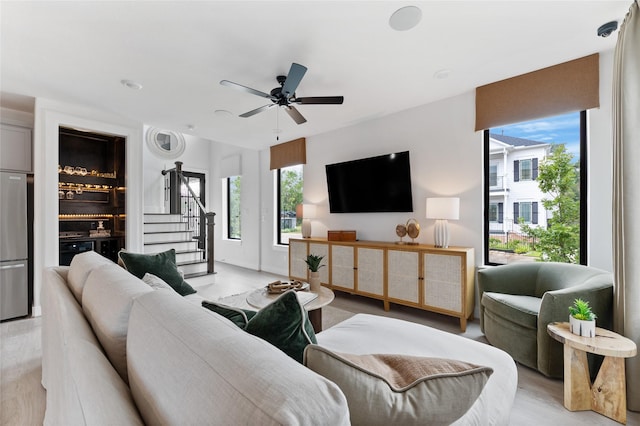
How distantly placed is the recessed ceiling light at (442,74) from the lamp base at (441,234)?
1.56 meters

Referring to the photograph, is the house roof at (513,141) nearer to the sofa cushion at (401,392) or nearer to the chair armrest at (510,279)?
the chair armrest at (510,279)

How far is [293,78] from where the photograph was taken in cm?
243

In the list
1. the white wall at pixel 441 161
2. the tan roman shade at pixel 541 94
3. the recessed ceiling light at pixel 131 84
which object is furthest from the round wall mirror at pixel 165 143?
the tan roman shade at pixel 541 94

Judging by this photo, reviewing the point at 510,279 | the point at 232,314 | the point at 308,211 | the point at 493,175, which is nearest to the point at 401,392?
the point at 232,314

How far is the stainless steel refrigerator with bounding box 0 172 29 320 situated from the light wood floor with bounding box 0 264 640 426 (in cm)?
22

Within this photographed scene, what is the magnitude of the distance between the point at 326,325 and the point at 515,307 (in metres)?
1.77

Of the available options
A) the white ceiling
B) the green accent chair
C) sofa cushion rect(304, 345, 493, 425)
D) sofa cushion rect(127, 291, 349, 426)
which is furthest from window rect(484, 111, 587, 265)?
sofa cushion rect(127, 291, 349, 426)

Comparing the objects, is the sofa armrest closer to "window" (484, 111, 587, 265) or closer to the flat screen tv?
"window" (484, 111, 587, 265)

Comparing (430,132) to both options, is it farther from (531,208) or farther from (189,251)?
(189,251)

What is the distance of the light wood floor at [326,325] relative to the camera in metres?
1.71

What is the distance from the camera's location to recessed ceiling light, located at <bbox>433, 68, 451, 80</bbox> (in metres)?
2.83

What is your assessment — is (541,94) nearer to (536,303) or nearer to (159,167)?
(536,303)

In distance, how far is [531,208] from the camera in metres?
3.03

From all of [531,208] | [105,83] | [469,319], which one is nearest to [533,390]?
[469,319]
